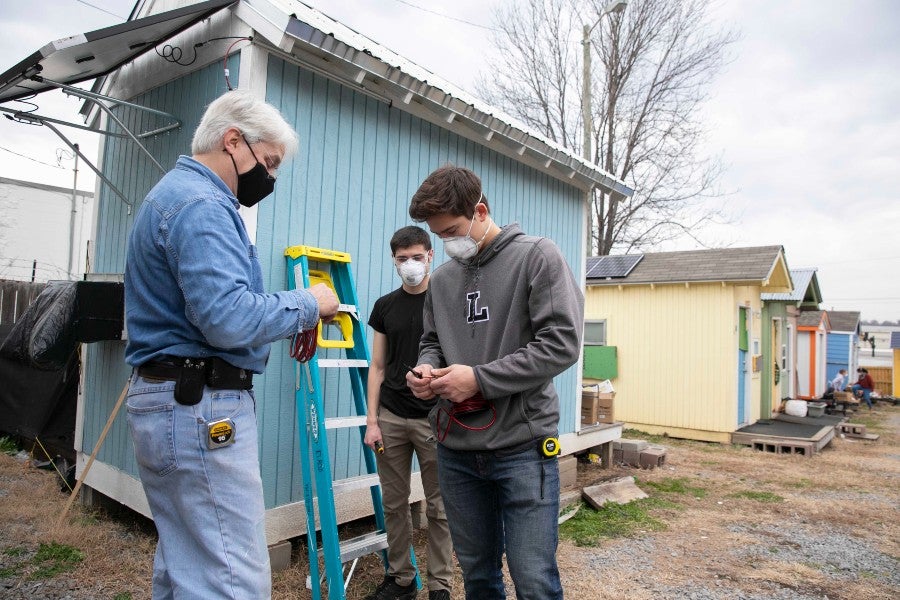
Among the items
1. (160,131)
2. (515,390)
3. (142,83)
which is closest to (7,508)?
(160,131)

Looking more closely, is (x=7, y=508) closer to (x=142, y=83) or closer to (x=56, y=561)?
(x=56, y=561)

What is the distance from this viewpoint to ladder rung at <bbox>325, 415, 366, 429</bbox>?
3500mm

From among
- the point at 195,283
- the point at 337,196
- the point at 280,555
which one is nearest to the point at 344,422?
the point at 280,555

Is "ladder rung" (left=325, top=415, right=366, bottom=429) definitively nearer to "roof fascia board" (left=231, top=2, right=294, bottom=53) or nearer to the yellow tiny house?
"roof fascia board" (left=231, top=2, right=294, bottom=53)

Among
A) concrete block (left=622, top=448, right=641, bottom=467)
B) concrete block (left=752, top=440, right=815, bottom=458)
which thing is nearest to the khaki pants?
concrete block (left=622, top=448, right=641, bottom=467)

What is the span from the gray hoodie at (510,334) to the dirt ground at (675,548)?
211cm

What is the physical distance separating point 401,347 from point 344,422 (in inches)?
22.3

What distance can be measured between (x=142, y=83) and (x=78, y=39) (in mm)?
1376

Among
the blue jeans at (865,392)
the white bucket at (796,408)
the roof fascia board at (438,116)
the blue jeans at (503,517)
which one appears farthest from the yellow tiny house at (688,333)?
the blue jeans at (503,517)

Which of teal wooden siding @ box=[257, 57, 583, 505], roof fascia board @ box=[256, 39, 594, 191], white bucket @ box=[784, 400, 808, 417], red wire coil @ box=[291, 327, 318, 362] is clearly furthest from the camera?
white bucket @ box=[784, 400, 808, 417]

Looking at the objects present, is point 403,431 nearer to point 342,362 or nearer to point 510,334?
point 342,362

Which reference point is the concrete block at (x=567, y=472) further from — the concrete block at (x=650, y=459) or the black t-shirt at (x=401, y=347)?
the black t-shirt at (x=401, y=347)

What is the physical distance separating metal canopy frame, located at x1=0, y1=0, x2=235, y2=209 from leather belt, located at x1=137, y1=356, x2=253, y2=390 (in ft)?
7.19

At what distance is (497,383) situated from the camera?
2002 millimetres
